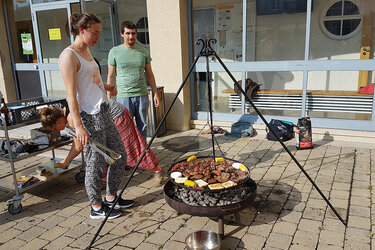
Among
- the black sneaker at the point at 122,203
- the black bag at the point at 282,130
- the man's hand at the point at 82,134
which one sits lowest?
the black sneaker at the point at 122,203

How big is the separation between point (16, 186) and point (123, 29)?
7.90ft

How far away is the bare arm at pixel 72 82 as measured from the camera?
291 centimetres

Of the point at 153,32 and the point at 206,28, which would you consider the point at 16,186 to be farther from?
the point at 206,28

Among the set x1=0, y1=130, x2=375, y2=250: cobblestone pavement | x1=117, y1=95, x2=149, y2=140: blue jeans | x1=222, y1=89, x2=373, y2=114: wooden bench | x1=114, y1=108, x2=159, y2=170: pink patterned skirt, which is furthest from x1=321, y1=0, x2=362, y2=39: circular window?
x1=114, y1=108, x2=159, y2=170: pink patterned skirt

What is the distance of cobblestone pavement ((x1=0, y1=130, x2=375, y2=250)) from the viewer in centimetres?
307

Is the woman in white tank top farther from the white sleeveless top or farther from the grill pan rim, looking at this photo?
Answer: the grill pan rim

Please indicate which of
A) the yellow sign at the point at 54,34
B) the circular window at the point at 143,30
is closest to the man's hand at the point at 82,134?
the circular window at the point at 143,30

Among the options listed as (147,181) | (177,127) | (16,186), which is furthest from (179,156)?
(16,186)

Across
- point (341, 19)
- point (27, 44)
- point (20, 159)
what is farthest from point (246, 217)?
point (27, 44)

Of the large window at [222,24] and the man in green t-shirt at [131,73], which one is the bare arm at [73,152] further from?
the large window at [222,24]

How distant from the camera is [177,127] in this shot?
689cm

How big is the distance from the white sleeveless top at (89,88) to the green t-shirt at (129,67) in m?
1.41

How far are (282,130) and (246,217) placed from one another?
2884 millimetres

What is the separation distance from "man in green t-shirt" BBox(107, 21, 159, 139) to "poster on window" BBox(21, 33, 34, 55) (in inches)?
200
